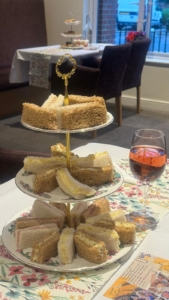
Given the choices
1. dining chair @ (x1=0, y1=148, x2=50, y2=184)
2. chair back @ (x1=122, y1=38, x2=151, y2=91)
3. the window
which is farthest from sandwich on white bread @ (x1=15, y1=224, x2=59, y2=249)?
the window

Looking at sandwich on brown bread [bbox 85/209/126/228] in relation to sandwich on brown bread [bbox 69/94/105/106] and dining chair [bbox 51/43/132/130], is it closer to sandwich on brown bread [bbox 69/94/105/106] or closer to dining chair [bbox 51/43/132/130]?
sandwich on brown bread [bbox 69/94/105/106]

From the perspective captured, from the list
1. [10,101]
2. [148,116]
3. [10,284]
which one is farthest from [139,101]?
[10,284]

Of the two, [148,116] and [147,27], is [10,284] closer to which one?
[148,116]

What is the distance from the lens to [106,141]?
3873mm

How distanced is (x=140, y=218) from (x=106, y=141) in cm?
291

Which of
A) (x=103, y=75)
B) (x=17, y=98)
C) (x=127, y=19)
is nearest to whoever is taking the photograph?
(x=103, y=75)

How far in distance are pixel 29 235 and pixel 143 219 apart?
0.30 metres

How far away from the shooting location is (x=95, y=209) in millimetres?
913

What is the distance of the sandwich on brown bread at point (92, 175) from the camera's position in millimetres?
845

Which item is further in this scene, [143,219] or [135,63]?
[135,63]

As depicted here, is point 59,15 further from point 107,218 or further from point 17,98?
point 107,218

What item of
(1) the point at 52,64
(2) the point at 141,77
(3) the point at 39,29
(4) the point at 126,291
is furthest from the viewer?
(3) the point at 39,29

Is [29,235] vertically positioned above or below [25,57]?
above

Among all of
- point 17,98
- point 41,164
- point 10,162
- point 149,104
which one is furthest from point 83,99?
point 149,104
